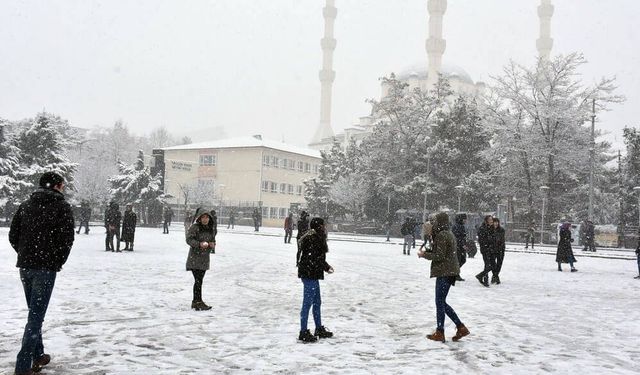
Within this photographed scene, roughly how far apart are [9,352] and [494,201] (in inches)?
1760

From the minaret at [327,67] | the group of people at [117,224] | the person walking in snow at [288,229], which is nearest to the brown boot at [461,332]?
the group of people at [117,224]

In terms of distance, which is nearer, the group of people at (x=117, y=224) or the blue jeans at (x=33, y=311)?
the blue jeans at (x=33, y=311)

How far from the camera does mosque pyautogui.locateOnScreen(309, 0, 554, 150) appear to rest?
9206 cm

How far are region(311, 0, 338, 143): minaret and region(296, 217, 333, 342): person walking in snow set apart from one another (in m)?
104

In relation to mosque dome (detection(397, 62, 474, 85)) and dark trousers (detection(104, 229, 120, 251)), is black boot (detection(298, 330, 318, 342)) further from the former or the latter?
mosque dome (detection(397, 62, 474, 85))

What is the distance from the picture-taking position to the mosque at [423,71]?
92062mm

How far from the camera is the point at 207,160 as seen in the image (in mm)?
74500

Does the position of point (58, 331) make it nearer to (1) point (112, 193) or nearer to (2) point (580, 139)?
(2) point (580, 139)

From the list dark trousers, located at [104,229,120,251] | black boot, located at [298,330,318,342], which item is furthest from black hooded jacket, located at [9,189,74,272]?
dark trousers, located at [104,229,120,251]

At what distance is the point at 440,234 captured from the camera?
23.9 ft

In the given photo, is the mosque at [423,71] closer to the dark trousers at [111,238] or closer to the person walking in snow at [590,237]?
the person walking in snow at [590,237]

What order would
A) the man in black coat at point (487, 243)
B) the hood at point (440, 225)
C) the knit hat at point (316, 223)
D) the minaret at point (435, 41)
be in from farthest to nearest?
the minaret at point (435, 41), the man in black coat at point (487, 243), the hood at point (440, 225), the knit hat at point (316, 223)

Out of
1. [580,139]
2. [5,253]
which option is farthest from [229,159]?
[5,253]

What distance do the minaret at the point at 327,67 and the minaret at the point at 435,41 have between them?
79.2 ft
